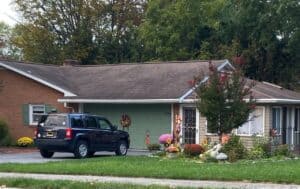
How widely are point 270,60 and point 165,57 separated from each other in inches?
321

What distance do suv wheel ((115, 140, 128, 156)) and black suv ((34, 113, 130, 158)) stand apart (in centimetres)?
52

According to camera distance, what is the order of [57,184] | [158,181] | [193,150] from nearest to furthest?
[57,184] → [158,181] → [193,150]

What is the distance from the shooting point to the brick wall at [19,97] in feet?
109

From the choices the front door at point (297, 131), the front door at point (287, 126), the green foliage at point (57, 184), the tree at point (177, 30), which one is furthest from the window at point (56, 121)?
the tree at point (177, 30)

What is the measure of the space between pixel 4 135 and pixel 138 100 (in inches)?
284

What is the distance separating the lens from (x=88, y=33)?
54906mm

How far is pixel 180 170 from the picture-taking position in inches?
716

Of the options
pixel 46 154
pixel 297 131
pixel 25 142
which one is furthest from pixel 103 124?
pixel 297 131

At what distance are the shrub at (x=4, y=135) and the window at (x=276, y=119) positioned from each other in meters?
13.0

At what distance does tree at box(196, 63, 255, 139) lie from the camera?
75.9 feet

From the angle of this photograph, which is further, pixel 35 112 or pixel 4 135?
pixel 35 112

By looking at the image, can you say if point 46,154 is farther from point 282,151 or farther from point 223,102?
point 282,151

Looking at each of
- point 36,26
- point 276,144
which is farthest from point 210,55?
point 276,144

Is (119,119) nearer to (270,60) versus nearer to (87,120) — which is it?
(87,120)
